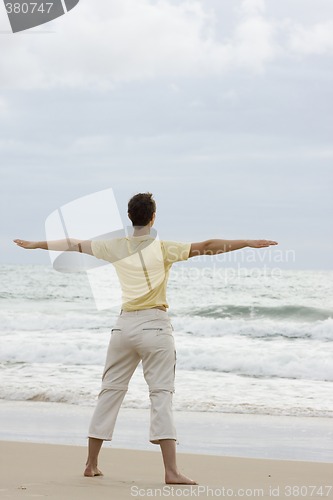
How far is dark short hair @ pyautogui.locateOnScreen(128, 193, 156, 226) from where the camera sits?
4680 millimetres

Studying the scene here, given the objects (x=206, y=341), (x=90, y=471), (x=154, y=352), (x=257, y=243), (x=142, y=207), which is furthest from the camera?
(x=206, y=341)

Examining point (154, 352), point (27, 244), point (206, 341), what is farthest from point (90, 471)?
point (206, 341)

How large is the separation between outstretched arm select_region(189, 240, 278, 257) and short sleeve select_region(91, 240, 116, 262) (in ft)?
1.62

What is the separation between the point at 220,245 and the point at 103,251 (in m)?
0.71

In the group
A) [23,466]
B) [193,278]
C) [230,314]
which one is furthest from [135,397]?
[193,278]

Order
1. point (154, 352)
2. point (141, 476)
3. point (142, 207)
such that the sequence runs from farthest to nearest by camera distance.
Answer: point (141, 476)
point (142, 207)
point (154, 352)

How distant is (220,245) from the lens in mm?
4508

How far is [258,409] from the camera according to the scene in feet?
29.8

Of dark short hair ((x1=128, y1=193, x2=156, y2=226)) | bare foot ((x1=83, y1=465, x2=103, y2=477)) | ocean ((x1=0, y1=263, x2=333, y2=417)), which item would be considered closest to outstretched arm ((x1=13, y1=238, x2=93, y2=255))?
dark short hair ((x1=128, y1=193, x2=156, y2=226))

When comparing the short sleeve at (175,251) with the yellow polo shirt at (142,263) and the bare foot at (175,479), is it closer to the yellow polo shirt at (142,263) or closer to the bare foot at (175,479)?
the yellow polo shirt at (142,263)

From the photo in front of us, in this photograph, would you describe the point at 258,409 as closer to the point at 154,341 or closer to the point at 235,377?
the point at 235,377

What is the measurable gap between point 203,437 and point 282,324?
13995 millimetres

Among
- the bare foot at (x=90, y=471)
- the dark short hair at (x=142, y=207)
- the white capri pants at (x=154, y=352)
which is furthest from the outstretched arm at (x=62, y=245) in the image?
the bare foot at (x=90, y=471)

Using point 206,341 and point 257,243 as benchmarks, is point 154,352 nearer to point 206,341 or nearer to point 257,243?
point 257,243
